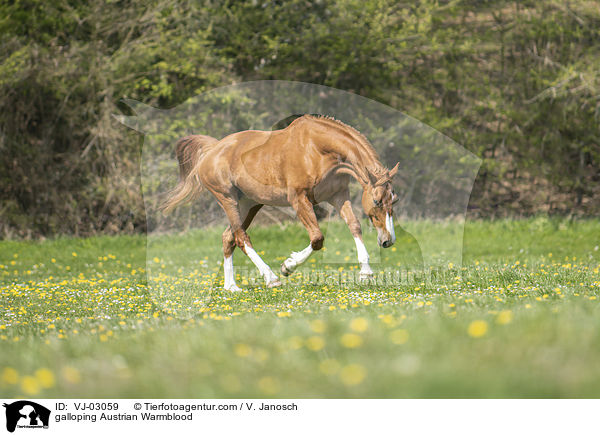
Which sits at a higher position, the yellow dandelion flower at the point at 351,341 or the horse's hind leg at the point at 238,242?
the horse's hind leg at the point at 238,242

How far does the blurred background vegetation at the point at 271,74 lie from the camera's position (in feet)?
56.6

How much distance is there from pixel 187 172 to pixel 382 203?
134 inches

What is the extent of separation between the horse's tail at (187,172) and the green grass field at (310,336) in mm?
1343

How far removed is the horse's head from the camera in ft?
26.9

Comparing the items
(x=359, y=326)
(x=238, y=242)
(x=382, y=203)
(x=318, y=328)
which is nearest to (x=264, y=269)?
(x=238, y=242)

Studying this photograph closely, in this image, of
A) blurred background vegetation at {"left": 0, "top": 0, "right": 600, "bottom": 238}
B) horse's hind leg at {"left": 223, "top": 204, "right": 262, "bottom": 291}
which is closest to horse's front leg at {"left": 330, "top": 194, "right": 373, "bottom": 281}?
horse's hind leg at {"left": 223, "top": 204, "right": 262, "bottom": 291}

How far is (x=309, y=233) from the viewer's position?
8.66m

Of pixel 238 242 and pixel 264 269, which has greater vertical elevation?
pixel 238 242

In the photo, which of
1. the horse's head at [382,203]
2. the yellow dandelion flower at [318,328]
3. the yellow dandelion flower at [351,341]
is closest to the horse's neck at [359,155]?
the horse's head at [382,203]

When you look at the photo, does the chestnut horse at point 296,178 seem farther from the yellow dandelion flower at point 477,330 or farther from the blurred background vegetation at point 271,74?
the blurred background vegetation at point 271,74

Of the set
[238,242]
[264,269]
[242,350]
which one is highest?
[238,242]

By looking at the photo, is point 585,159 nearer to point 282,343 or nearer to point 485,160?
point 485,160
